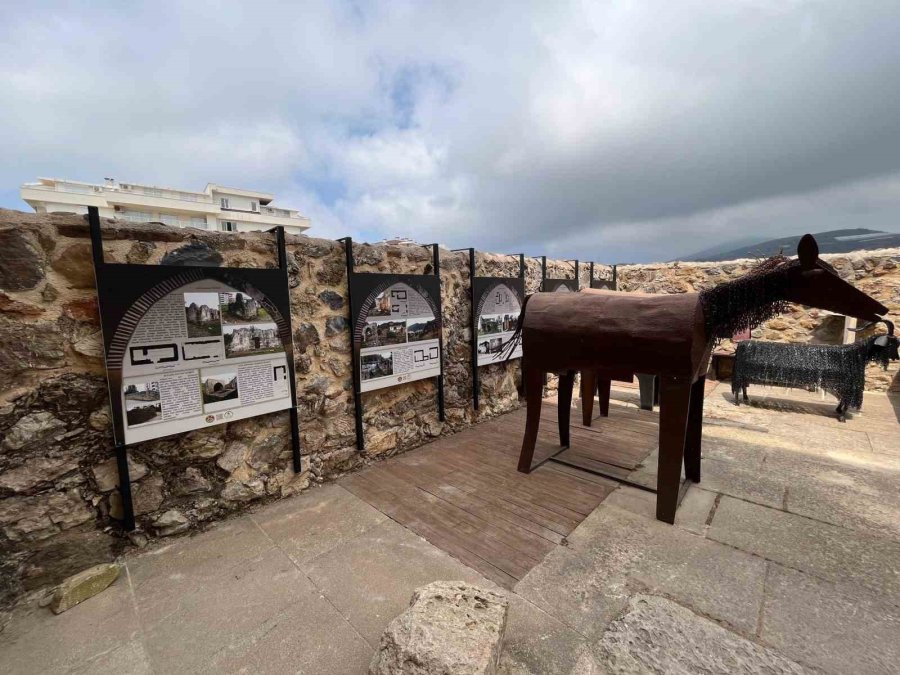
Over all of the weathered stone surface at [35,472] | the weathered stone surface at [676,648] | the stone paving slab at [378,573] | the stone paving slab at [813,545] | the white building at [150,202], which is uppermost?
the white building at [150,202]

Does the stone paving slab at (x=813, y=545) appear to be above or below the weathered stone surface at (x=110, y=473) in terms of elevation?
below

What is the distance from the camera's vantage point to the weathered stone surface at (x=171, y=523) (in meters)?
2.73

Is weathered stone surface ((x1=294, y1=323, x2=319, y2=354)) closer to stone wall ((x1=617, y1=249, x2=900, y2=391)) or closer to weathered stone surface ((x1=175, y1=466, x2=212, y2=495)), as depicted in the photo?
weathered stone surface ((x1=175, y1=466, x2=212, y2=495))

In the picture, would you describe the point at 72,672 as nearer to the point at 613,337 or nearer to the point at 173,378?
the point at 173,378

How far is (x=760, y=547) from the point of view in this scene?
2.56 m

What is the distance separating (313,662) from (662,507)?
2530mm

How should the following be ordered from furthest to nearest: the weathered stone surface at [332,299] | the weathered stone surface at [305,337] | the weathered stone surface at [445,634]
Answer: the weathered stone surface at [332,299] < the weathered stone surface at [305,337] < the weathered stone surface at [445,634]

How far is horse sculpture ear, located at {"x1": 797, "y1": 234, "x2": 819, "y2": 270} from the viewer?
2604 millimetres

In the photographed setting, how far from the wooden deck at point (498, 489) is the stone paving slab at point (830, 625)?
118 cm

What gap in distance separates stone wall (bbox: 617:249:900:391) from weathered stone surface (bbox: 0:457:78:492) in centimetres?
855

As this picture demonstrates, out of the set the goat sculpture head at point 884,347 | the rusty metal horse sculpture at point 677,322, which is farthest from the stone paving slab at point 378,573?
the goat sculpture head at point 884,347

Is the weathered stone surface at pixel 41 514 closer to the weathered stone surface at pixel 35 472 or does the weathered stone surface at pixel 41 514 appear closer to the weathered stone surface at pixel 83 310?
the weathered stone surface at pixel 35 472

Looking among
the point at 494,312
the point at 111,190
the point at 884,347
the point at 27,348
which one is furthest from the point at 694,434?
the point at 111,190

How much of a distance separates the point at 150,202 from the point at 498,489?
123 feet
